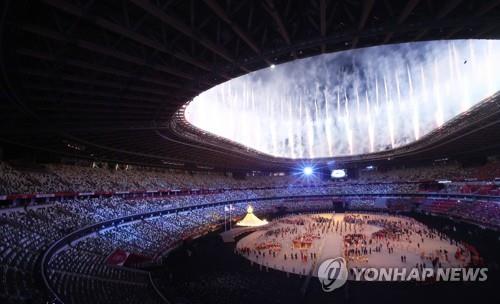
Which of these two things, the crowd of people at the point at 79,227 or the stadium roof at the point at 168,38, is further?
the crowd of people at the point at 79,227

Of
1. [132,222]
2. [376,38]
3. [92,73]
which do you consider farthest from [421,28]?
[132,222]

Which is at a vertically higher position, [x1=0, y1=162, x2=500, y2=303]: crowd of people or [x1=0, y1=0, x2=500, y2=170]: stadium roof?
[x1=0, y1=0, x2=500, y2=170]: stadium roof

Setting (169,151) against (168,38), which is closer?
(168,38)

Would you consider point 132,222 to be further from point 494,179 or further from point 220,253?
point 494,179

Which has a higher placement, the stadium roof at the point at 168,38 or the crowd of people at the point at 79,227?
the stadium roof at the point at 168,38

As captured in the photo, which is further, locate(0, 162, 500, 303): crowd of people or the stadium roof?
locate(0, 162, 500, 303): crowd of people

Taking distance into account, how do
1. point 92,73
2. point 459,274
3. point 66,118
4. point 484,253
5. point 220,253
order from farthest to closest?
1. point 220,253
2. point 484,253
3. point 459,274
4. point 66,118
5. point 92,73

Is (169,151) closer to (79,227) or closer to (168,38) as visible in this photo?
(79,227)

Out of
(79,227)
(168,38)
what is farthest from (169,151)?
(168,38)
